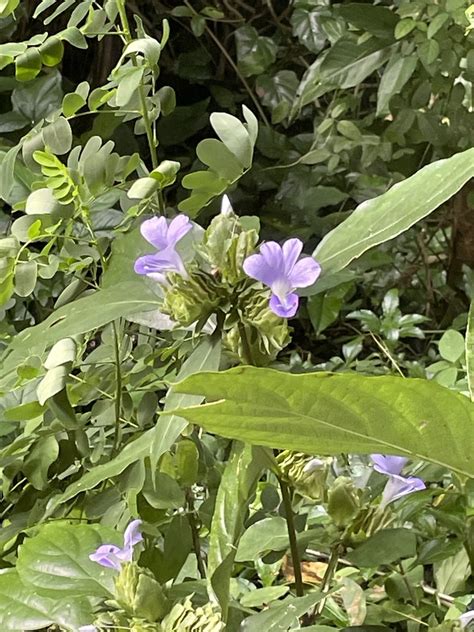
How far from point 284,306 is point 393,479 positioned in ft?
0.44

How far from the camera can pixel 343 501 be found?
402 mm

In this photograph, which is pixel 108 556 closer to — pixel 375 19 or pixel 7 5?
pixel 7 5

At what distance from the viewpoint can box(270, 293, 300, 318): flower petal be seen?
1.10 ft

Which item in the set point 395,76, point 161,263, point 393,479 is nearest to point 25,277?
point 161,263

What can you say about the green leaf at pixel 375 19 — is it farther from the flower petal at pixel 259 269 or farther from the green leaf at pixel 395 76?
the flower petal at pixel 259 269

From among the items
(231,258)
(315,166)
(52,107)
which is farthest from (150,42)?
(315,166)

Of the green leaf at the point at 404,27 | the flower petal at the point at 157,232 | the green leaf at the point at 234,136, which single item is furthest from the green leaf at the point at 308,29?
the flower petal at the point at 157,232

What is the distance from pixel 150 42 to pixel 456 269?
37.0 inches

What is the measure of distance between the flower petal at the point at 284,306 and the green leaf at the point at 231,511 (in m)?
0.07

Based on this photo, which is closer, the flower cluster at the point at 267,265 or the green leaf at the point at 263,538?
the flower cluster at the point at 267,265

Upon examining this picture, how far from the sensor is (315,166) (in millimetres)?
1325

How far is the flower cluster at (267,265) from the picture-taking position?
1.11 feet

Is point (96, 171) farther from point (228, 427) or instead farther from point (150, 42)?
point (228, 427)

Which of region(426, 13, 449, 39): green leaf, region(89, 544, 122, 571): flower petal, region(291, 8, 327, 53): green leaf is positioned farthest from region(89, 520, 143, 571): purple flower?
region(291, 8, 327, 53): green leaf
